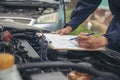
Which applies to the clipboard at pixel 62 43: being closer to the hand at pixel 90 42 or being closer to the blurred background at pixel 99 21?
the hand at pixel 90 42

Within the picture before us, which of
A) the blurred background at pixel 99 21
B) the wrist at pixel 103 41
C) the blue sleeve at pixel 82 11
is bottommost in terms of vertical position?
the blurred background at pixel 99 21

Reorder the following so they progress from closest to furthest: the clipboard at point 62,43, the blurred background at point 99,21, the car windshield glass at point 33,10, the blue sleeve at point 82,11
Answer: the clipboard at point 62,43
the blue sleeve at point 82,11
the car windshield glass at point 33,10
the blurred background at point 99,21

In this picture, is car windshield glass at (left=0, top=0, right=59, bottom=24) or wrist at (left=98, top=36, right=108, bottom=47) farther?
car windshield glass at (left=0, top=0, right=59, bottom=24)

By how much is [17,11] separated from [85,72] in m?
3.67

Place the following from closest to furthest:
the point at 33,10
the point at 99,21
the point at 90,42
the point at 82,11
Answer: the point at 90,42 < the point at 82,11 < the point at 33,10 < the point at 99,21

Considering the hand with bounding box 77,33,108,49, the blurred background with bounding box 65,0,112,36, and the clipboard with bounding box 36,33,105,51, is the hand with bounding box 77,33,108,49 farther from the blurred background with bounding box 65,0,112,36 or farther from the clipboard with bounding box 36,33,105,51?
the blurred background with bounding box 65,0,112,36

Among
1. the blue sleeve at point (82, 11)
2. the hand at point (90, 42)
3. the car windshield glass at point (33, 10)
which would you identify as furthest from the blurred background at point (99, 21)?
the hand at point (90, 42)

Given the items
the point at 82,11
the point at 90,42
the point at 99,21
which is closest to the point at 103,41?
the point at 90,42

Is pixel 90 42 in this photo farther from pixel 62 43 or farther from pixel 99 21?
pixel 99 21

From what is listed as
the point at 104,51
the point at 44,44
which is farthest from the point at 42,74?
the point at 104,51

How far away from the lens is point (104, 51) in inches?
76.6

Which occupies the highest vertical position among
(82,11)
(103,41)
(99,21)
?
(82,11)

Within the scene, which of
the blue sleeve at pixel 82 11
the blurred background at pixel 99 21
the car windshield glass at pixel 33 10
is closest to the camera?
the blue sleeve at pixel 82 11

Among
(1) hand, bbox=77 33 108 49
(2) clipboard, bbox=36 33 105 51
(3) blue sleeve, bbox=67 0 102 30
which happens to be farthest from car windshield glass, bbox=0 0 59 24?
(1) hand, bbox=77 33 108 49
